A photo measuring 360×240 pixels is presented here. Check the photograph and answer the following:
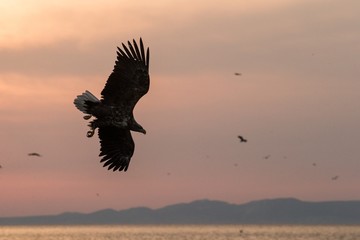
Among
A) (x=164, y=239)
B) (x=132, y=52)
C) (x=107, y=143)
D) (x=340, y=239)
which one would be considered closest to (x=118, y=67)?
Answer: (x=132, y=52)

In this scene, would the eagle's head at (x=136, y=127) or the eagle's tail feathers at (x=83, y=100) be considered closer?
the eagle's tail feathers at (x=83, y=100)

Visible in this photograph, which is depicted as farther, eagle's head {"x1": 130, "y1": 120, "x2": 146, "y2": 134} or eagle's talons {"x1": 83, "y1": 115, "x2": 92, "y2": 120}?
eagle's head {"x1": 130, "y1": 120, "x2": 146, "y2": 134}

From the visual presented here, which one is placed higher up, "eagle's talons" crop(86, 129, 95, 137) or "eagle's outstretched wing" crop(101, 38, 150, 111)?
"eagle's outstretched wing" crop(101, 38, 150, 111)

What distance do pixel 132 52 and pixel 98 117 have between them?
2.29 m

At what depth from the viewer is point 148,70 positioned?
2941 centimetres

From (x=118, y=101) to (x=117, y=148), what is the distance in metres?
2.05

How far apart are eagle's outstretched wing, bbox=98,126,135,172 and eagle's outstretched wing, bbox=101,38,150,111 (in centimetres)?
132

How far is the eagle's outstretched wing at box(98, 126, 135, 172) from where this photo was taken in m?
30.0

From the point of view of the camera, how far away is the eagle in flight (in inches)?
1118

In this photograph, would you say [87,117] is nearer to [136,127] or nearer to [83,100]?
[83,100]

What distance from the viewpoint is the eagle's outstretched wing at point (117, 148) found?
98.5 ft

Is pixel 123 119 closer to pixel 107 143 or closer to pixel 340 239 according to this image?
pixel 107 143

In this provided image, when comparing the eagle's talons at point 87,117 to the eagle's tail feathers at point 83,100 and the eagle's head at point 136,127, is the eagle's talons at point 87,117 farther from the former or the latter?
the eagle's head at point 136,127

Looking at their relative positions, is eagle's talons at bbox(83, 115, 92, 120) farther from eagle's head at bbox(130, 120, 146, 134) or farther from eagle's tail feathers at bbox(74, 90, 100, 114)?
eagle's head at bbox(130, 120, 146, 134)
